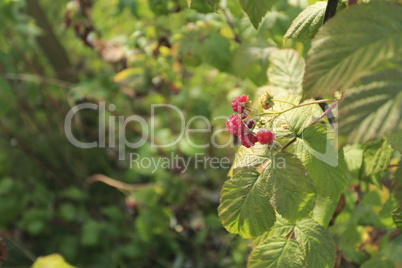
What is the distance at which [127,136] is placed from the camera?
102 inches

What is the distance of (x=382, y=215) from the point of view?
909 mm

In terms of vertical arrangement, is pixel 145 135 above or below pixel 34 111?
above

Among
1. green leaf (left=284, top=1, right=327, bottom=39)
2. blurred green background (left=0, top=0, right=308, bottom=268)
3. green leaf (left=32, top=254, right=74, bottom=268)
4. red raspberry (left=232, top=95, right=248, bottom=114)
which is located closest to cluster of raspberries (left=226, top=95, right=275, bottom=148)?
red raspberry (left=232, top=95, right=248, bottom=114)

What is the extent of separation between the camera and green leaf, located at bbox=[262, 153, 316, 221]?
0.62 metres

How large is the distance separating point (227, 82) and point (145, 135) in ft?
2.92

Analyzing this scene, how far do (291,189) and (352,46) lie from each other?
27 centimetres

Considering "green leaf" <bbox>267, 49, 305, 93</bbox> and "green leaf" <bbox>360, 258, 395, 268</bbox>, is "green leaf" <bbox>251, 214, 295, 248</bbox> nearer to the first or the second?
"green leaf" <bbox>360, 258, 395, 268</bbox>

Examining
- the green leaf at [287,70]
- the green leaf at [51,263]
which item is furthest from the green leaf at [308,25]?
the green leaf at [51,263]

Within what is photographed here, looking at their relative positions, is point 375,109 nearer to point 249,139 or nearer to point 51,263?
point 249,139

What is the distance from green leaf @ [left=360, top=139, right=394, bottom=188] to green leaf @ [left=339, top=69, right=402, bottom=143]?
1.63 feet

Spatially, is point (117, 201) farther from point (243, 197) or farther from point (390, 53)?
point (390, 53)

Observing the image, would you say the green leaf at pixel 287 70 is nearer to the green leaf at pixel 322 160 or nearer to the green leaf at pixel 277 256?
the green leaf at pixel 322 160

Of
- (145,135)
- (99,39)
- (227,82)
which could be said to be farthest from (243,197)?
(227,82)

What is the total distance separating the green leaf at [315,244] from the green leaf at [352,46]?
0.36 m
